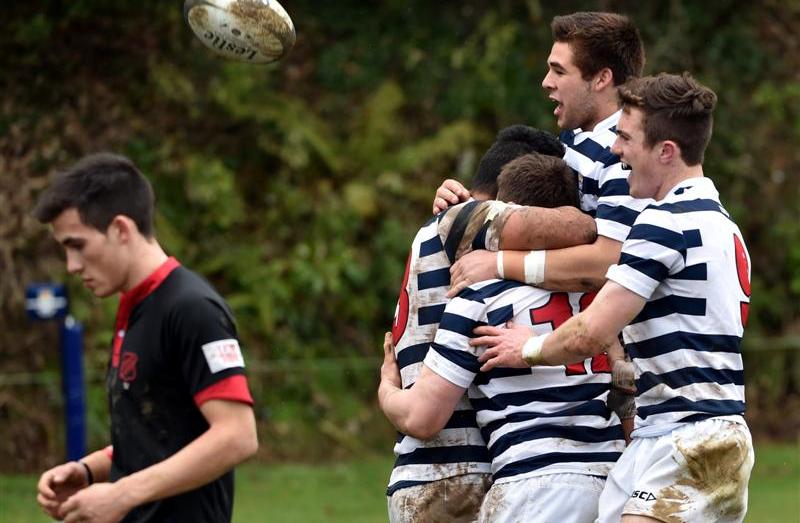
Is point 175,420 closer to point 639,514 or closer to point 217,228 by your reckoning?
point 639,514

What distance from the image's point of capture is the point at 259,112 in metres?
14.6

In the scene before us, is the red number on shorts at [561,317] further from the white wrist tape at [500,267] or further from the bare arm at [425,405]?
the bare arm at [425,405]

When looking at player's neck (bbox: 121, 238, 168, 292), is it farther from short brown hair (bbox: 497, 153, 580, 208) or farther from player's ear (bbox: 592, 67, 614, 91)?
player's ear (bbox: 592, 67, 614, 91)

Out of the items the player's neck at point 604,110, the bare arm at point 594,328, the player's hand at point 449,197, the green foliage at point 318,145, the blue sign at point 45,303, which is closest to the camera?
the bare arm at point 594,328

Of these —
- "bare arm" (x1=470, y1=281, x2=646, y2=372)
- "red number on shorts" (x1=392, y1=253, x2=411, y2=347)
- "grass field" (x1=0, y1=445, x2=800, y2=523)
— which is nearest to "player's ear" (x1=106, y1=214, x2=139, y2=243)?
"red number on shorts" (x1=392, y1=253, x2=411, y2=347)

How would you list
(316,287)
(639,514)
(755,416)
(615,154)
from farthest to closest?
(755,416) < (316,287) < (615,154) < (639,514)

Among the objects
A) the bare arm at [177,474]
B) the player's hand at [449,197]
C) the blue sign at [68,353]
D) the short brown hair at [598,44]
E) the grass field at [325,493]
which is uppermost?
the short brown hair at [598,44]

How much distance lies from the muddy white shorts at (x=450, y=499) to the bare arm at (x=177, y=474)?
63 centimetres

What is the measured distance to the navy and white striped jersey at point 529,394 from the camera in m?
4.36

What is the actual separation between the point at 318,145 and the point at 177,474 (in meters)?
10.5

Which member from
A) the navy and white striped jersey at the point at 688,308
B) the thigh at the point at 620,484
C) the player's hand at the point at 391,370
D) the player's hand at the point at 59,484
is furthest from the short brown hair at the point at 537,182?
the player's hand at the point at 59,484

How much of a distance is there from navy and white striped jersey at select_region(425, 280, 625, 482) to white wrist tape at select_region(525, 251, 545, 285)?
0.18 feet

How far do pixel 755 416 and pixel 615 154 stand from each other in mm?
11190

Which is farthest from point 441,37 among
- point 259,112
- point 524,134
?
point 524,134
